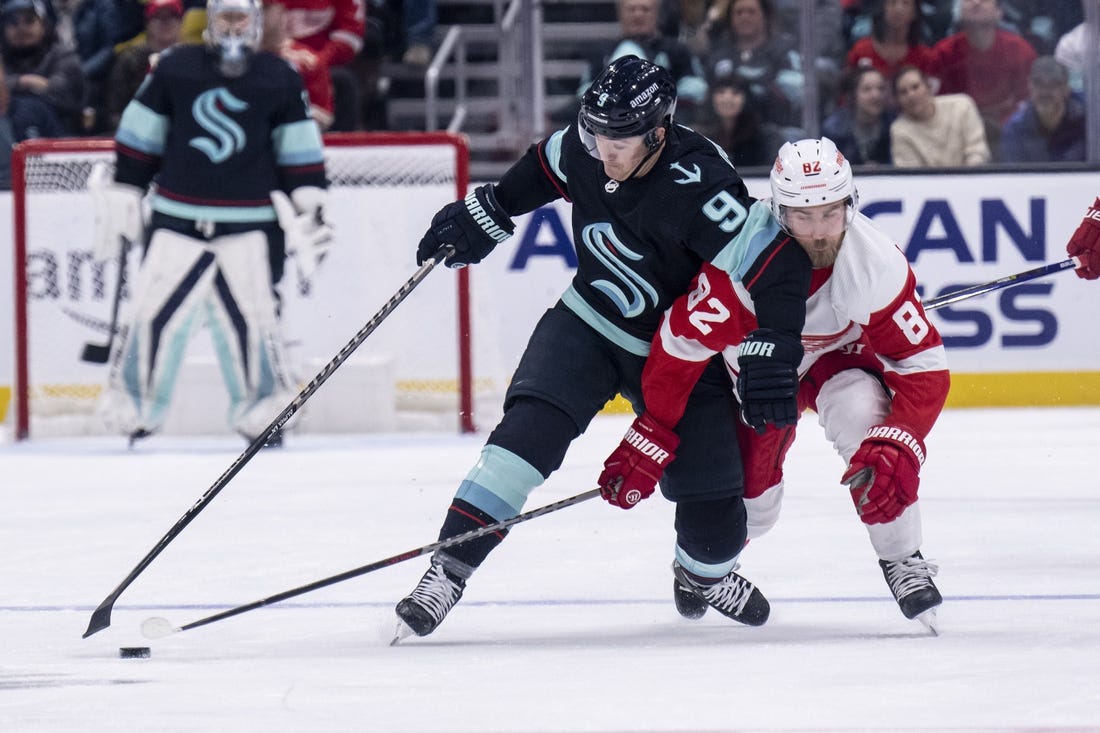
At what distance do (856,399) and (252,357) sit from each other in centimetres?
335

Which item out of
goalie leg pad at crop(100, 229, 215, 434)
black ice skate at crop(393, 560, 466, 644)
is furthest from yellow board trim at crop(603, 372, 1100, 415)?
black ice skate at crop(393, 560, 466, 644)

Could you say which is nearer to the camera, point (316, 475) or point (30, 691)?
point (30, 691)

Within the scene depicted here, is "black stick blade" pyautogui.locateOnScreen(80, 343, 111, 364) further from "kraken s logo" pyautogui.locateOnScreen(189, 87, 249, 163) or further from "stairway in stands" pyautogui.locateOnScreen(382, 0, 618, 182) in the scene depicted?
"stairway in stands" pyautogui.locateOnScreen(382, 0, 618, 182)

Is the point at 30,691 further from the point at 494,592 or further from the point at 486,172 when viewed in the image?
the point at 486,172

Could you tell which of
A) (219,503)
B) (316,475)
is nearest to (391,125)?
(316,475)

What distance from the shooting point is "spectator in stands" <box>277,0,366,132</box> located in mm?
6785

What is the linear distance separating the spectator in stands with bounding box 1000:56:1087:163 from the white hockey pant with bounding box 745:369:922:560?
354 centimetres

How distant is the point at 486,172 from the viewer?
6562 mm

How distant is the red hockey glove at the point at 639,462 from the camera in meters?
3.02

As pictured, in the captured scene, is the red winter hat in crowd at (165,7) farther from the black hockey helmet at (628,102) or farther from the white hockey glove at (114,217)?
the black hockey helmet at (628,102)

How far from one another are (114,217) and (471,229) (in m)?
3.01

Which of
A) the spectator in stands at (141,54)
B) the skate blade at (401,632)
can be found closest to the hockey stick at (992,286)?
the skate blade at (401,632)

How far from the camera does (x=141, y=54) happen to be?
265 inches

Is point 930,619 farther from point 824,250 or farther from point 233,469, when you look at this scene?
point 233,469
